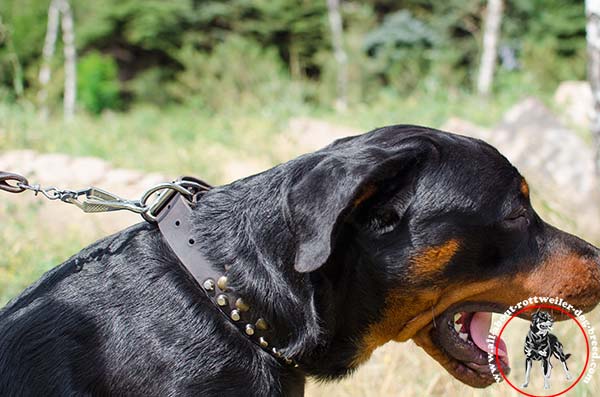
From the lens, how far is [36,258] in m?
5.17

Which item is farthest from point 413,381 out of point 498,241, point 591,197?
point 591,197

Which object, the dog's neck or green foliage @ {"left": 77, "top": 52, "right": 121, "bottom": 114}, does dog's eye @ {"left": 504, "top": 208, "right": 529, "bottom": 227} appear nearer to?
the dog's neck

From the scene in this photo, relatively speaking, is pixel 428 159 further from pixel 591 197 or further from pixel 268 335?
pixel 591 197

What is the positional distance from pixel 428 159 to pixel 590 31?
2701mm

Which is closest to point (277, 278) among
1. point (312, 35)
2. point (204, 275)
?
point (204, 275)

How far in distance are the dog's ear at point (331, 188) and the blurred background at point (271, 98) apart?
173 cm

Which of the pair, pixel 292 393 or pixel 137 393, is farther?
pixel 292 393

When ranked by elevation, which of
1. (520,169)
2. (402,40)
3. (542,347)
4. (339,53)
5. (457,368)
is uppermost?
(457,368)

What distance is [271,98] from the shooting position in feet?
50.5

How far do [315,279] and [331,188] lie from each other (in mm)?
327

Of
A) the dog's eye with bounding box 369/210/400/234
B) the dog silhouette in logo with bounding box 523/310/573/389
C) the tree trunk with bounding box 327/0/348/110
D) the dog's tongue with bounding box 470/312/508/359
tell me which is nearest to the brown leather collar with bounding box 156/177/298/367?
the dog's eye with bounding box 369/210/400/234

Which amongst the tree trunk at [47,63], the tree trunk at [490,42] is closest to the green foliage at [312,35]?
the tree trunk at [490,42]

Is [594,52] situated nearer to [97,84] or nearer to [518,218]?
[518,218]

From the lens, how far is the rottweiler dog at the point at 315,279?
89.7 inches
